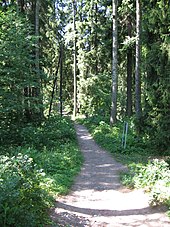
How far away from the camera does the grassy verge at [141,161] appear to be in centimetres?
677

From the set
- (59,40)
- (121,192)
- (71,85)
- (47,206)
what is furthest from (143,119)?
(71,85)

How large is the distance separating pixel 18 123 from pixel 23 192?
892cm

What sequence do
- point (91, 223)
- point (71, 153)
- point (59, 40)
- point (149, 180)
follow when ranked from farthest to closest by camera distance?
1. point (59, 40)
2. point (71, 153)
3. point (149, 180)
4. point (91, 223)

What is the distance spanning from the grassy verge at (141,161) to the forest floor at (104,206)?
0.86 ft

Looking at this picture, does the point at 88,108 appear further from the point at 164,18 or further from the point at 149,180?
the point at 149,180

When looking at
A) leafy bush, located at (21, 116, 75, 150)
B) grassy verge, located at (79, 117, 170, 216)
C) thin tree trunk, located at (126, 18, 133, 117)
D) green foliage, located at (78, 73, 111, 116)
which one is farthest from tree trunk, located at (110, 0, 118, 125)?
green foliage, located at (78, 73, 111, 116)

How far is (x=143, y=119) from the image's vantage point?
42.0 ft

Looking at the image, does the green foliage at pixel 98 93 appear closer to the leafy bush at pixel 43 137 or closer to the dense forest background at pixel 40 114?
the dense forest background at pixel 40 114

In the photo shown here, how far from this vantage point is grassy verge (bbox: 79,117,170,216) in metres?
6.77

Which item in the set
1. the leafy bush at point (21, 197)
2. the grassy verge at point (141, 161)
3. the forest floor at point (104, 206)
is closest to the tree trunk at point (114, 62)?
the grassy verge at point (141, 161)

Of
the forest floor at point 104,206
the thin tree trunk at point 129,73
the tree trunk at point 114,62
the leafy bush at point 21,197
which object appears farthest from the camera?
the thin tree trunk at point 129,73

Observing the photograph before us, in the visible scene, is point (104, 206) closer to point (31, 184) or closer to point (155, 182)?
point (155, 182)

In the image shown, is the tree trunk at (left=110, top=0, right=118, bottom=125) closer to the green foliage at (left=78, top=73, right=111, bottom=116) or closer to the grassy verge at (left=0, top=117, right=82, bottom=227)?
the grassy verge at (left=0, top=117, right=82, bottom=227)

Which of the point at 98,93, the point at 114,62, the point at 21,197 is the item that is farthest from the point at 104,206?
the point at 98,93
